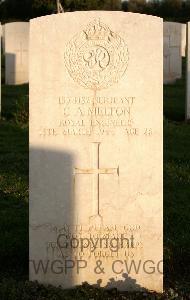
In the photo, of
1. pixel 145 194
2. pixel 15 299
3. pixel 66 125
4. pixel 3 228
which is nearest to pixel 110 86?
pixel 66 125

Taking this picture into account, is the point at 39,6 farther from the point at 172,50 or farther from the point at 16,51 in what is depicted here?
the point at 16,51

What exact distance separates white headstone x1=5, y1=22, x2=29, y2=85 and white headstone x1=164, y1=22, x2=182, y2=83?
3.50 meters

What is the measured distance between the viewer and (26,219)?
5.64 metres

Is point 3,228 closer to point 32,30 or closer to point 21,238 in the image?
point 21,238

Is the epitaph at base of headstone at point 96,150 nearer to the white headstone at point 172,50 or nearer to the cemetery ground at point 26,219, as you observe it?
the cemetery ground at point 26,219

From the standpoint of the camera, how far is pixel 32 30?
162 inches

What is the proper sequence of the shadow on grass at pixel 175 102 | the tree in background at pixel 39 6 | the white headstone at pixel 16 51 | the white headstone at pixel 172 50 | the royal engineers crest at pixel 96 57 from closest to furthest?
the royal engineers crest at pixel 96 57
the shadow on grass at pixel 175 102
the white headstone at pixel 16 51
the white headstone at pixel 172 50
the tree in background at pixel 39 6

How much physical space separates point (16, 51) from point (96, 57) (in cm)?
1146

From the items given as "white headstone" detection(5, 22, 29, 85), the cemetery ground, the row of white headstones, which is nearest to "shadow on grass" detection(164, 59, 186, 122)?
the row of white headstones

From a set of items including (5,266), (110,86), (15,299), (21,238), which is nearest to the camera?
(15,299)

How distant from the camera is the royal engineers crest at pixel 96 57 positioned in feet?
13.5

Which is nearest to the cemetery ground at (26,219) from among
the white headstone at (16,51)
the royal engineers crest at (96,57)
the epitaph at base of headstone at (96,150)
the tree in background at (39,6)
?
the epitaph at base of headstone at (96,150)

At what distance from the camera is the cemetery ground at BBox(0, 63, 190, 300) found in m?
4.14

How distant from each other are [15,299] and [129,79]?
156 centimetres
